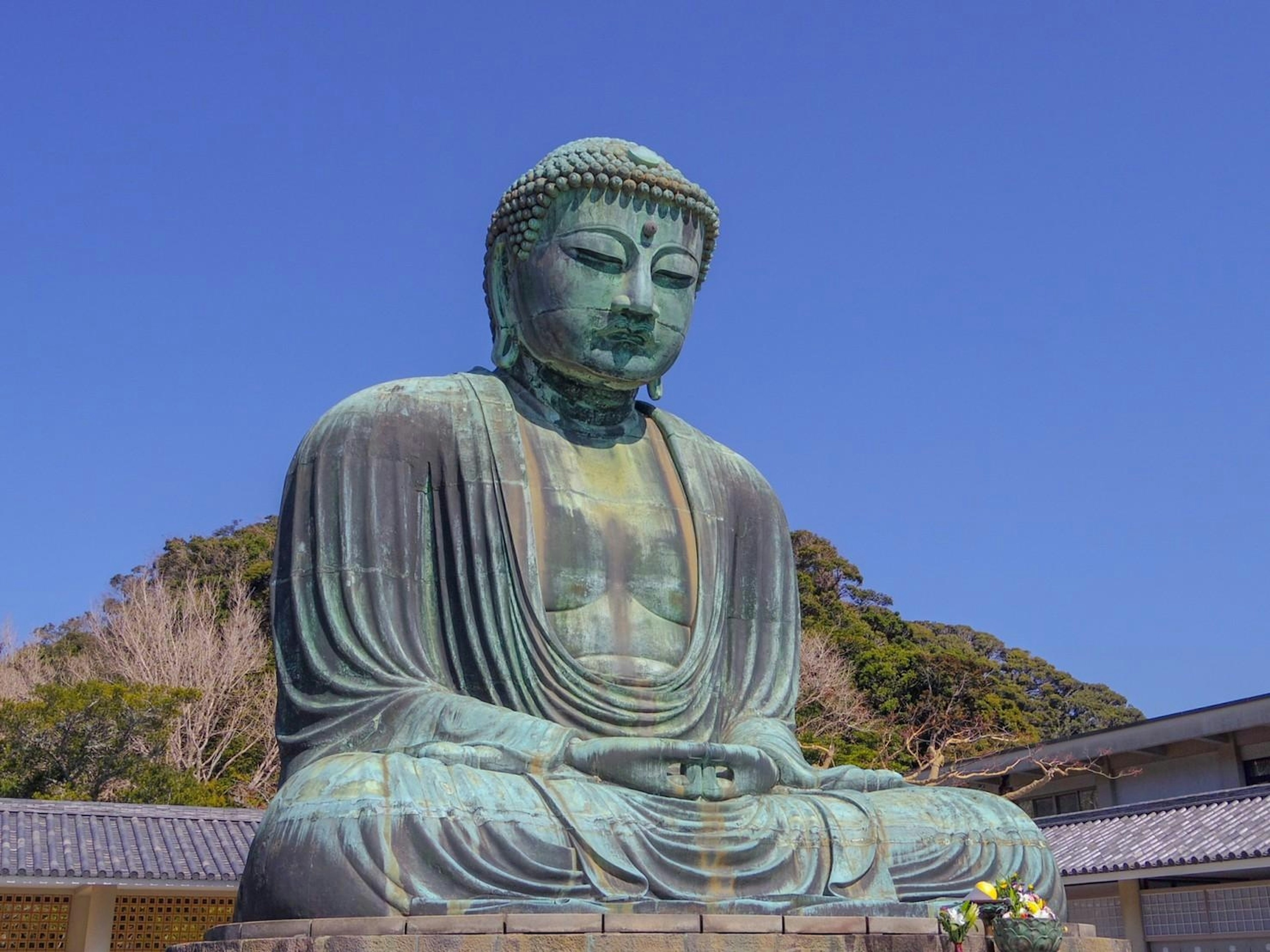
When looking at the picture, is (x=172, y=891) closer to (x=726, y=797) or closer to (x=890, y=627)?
(x=726, y=797)

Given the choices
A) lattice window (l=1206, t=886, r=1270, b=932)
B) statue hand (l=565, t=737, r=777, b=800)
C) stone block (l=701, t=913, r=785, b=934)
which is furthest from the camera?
lattice window (l=1206, t=886, r=1270, b=932)

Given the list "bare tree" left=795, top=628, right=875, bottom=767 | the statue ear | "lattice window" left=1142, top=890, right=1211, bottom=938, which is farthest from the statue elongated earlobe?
"bare tree" left=795, top=628, right=875, bottom=767

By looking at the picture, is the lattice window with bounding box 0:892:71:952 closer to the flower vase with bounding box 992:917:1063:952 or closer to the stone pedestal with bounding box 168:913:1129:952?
the stone pedestal with bounding box 168:913:1129:952

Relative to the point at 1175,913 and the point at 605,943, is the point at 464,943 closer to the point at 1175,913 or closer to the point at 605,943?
the point at 605,943

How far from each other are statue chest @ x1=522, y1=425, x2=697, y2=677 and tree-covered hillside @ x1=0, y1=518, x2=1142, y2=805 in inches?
595

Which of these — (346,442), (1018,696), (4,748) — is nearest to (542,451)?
(346,442)

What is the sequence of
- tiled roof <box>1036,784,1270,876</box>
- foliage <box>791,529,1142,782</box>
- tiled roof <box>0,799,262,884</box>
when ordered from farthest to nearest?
foliage <box>791,529,1142,782</box>
tiled roof <box>0,799,262,884</box>
tiled roof <box>1036,784,1270,876</box>

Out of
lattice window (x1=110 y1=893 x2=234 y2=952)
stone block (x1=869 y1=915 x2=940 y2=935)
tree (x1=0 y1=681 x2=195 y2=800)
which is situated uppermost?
tree (x1=0 y1=681 x2=195 y2=800)

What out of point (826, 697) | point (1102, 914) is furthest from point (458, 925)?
point (826, 697)

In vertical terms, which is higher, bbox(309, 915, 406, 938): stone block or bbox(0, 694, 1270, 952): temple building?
bbox(0, 694, 1270, 952): temple building

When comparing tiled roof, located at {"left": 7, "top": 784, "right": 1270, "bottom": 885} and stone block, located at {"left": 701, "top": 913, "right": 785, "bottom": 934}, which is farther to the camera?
tiled roof, located at {"left": 7, "top": 784, "right": 1270, "bottom": 885}

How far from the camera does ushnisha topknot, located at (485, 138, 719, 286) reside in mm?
7199

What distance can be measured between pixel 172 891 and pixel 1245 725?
48.1 feet

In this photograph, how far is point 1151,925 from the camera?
55.9 feet
